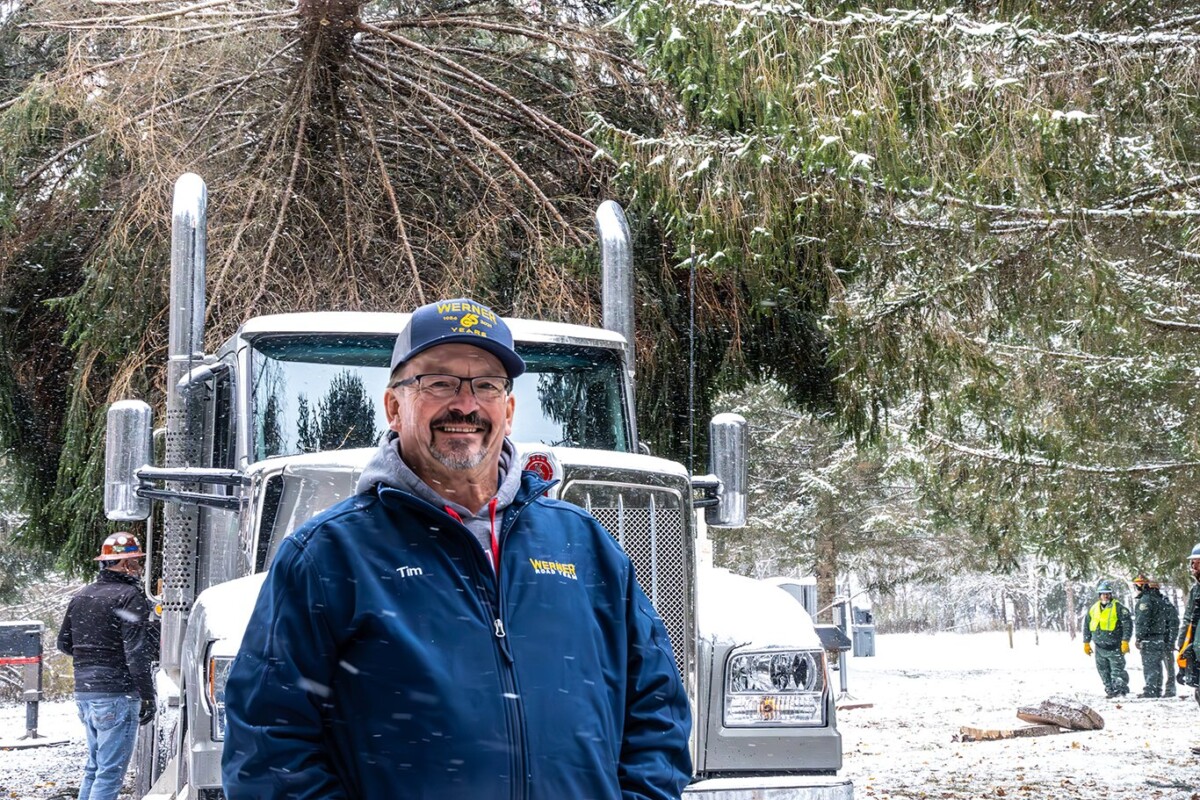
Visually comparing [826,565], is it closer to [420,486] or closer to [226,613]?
[226,613]

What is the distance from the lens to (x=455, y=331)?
2.74 meters

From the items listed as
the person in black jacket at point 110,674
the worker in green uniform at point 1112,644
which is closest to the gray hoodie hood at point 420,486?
the person in black jacket at point 110,674

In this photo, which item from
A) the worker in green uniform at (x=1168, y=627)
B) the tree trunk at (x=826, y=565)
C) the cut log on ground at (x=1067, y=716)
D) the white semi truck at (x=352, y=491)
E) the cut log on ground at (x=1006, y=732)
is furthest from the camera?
the tree trunk at (x=826, y=565)

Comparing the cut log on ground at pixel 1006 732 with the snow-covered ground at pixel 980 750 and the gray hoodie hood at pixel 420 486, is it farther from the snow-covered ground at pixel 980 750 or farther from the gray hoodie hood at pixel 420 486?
the gray hoodie hood at pixel 420 486

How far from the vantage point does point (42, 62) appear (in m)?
12.9

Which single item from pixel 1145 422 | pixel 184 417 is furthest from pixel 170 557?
pixel 1145 422

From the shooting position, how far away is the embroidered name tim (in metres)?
2.64

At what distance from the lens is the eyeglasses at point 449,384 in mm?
2771

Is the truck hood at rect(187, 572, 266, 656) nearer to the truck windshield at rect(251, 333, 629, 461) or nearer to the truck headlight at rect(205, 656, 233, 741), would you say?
the truck headlight at rect(205, 656, 233, 741)

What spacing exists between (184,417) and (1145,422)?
1312cm

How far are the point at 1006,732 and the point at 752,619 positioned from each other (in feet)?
31.7

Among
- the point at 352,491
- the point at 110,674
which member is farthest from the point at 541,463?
the point at 110,674

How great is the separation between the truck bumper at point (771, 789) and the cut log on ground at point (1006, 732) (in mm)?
9644

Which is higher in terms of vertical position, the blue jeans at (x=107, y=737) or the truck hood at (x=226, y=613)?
the truck hood at (x=226, y=613)
